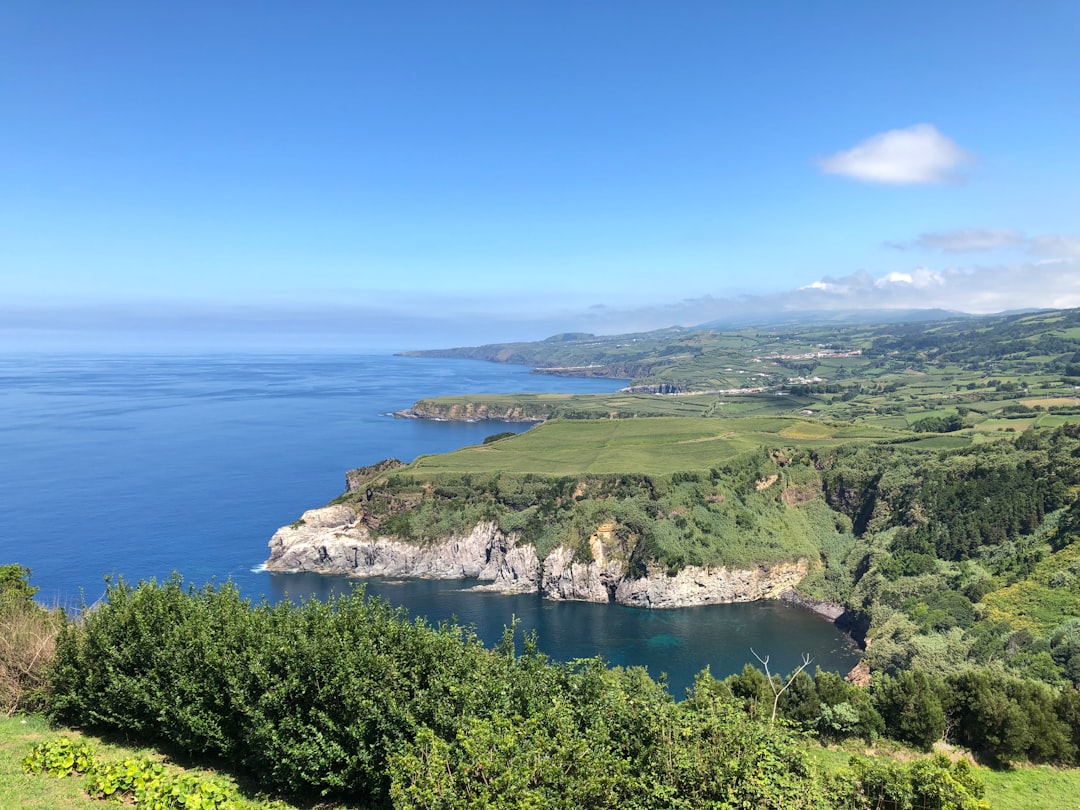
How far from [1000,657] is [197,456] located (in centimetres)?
15619

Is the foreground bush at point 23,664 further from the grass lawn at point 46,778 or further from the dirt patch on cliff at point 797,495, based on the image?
the dirt patch on cliff at point 797,495

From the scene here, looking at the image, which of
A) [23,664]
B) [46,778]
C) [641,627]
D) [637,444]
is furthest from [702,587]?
[46,778]

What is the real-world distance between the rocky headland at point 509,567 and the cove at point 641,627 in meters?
1.88

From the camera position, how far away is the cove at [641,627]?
226ft

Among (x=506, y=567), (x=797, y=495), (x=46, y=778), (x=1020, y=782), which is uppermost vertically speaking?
(x=46, y=778)

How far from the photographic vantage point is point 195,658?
2291 centimetres

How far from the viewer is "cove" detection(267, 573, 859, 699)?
69000 mm

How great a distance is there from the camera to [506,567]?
9350cm

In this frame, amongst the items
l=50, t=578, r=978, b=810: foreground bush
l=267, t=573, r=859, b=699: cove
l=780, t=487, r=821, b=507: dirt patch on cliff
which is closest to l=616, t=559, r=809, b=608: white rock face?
l=267, t=573, r=859, b=699: cove

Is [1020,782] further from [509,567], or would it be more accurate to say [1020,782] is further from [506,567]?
[506,567]

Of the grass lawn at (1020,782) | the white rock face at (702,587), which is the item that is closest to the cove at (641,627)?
the white rock face at (702,587)

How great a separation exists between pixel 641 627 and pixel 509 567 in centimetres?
2292

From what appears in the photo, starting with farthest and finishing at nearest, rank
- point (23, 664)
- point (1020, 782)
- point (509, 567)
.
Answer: point (509, 567)
point (1020, 782)
point (23, 664)

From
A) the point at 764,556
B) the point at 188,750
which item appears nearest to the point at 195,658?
the point at 188,750
